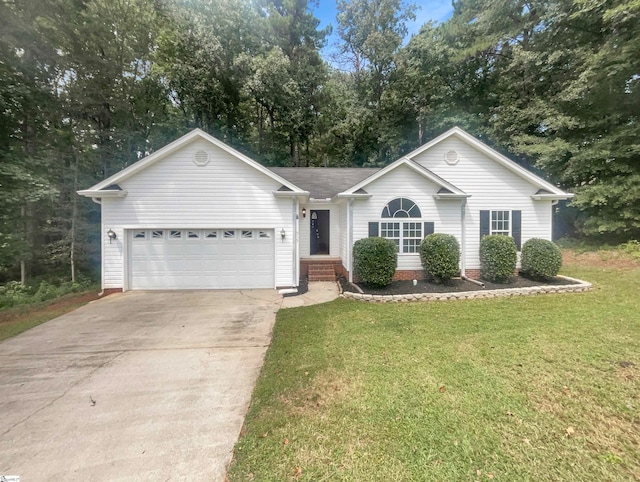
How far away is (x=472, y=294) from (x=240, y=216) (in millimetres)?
7723

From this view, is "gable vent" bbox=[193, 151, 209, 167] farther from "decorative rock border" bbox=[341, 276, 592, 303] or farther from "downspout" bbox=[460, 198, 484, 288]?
"downspout" bbox=[460, 198, 484, 288]

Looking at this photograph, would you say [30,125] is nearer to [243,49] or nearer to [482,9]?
[243,49]

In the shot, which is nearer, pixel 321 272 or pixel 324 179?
pixel 321 272

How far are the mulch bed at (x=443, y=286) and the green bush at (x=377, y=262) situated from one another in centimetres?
35

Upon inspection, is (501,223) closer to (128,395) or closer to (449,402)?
(449,402)

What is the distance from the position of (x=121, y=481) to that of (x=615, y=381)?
575cm

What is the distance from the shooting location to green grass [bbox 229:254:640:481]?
2547 millimetres

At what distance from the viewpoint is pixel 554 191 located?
1075 centimetres

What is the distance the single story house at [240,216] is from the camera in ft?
31.7

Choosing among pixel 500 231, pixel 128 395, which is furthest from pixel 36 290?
pixel 500 231

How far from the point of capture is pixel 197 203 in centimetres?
980

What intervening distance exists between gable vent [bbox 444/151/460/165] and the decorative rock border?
520 cm

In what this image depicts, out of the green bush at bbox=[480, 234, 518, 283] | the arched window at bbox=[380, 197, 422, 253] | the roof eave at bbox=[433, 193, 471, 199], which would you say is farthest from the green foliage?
the green bush at bbox=[480, 234, 518, 283]

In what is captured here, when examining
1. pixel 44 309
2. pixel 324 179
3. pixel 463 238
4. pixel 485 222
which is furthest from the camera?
pixel 324 179
